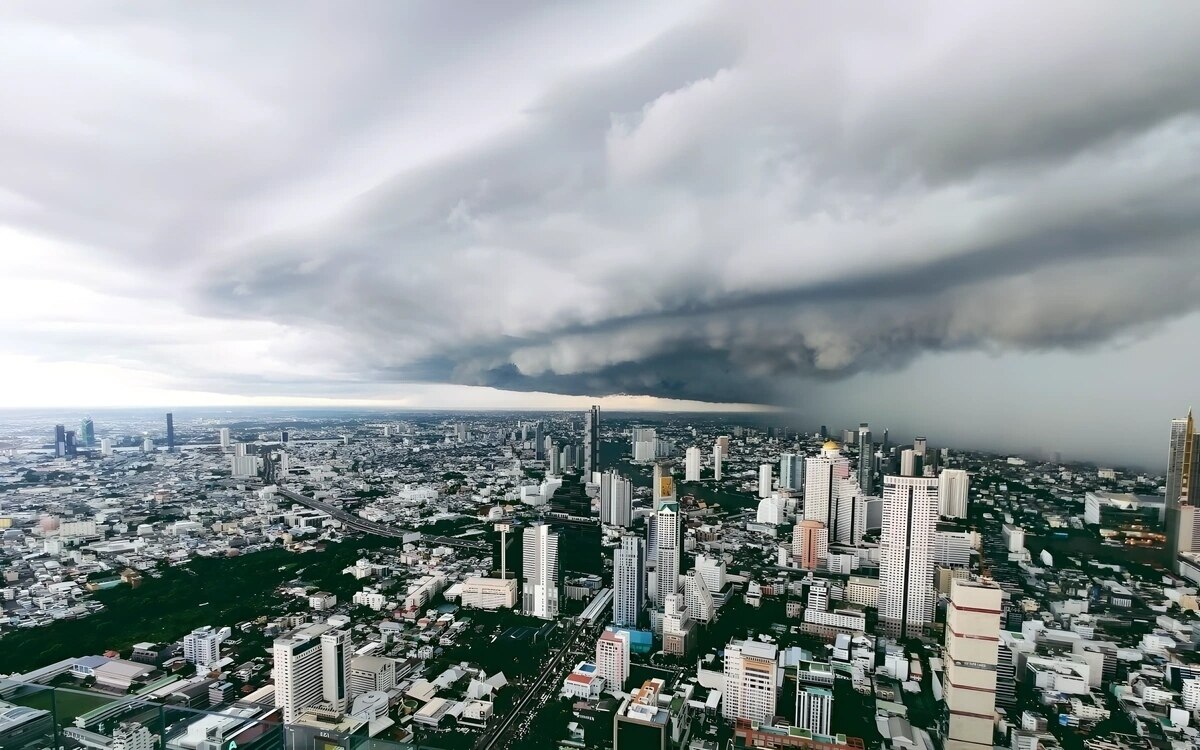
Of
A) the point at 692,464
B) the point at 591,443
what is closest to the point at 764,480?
the point at 692,464

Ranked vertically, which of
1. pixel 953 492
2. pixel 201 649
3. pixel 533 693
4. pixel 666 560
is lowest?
pixel 533 693

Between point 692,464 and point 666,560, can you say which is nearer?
point 666,560

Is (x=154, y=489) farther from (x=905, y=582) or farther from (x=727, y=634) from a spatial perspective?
(x=905, y=582)

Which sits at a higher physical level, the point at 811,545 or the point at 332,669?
the point at 811,545

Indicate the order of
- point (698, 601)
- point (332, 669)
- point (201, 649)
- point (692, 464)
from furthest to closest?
1. point (692, 464)
2. point (698, 601)
3. point (201, 649)
4. point (332, 669)

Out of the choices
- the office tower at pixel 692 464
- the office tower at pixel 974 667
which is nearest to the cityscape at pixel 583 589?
the office tower at pixel 974 667

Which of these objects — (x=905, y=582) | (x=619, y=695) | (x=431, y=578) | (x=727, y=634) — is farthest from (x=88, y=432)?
(x=905, y=582)

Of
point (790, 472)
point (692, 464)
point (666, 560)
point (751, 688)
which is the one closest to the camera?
point (751, 688)

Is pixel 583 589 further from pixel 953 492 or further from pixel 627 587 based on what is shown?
pixel 953 492
